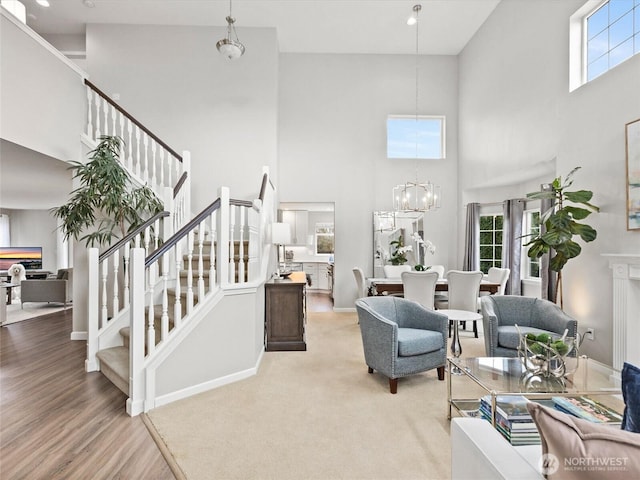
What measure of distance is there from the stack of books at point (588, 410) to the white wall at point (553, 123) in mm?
2062

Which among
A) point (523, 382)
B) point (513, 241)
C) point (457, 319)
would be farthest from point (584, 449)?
point (513, 241)

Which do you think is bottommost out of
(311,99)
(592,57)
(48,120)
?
(48,120)

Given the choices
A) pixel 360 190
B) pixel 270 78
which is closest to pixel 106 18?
pixel 270 78

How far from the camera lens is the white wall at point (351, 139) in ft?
23.3

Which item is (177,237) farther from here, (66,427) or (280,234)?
(280,234)

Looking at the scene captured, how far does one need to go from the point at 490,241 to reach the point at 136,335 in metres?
6.34

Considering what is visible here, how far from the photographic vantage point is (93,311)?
142 inches

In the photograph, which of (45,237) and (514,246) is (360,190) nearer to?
(514,246)

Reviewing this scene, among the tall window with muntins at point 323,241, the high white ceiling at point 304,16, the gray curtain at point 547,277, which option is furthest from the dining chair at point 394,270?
the high white ceiling at point 304,16

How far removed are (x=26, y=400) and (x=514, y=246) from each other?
21.6ft

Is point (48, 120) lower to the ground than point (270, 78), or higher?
lower

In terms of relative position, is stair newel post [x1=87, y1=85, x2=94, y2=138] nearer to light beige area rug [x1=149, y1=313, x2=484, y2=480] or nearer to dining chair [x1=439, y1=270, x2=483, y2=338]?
light beige area rug [x1=149, y1=313, x2=484, y2=480]

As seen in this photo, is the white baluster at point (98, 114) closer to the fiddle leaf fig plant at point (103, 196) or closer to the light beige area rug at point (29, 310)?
the fiddle leaf fig plant at point (103, 196)

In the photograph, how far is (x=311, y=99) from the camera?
7.12 metres
